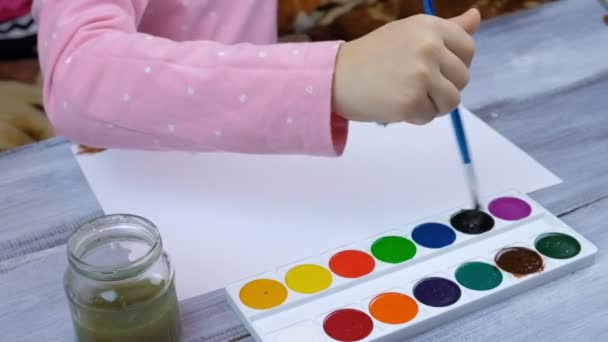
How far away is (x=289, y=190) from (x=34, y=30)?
491 mm

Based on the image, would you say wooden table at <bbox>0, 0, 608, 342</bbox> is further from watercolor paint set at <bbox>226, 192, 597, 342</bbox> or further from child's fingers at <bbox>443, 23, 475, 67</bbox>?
child's fingers at <bbox>443, 23, 475, 67</bbox>

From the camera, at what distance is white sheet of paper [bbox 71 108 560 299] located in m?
0.60

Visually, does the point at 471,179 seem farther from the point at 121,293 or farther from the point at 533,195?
the point at 121,293

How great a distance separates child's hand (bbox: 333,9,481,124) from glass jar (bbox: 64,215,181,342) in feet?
0.56

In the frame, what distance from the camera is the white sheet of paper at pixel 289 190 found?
1.97 feet

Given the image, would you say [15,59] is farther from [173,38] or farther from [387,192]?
[387,192]

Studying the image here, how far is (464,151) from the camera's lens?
0.64 m

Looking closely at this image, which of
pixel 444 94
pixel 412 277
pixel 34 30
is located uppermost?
pixel 444 94

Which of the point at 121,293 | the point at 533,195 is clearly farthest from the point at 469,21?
the point at 121,293

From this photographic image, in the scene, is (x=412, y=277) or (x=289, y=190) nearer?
(x=412, y=277)

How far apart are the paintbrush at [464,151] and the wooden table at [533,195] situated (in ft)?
0.17

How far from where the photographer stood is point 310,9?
3.45 ft

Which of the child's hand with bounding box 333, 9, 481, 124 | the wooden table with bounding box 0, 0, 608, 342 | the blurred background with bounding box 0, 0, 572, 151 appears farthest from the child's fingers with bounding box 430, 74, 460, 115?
the blurred background with bounding box 0, 0, 572, 151

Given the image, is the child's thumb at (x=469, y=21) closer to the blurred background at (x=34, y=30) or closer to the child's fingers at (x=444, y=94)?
the child's fingers at (x=444, y=94)
